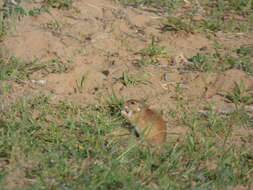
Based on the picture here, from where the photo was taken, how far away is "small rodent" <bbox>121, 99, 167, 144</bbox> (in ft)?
13.1

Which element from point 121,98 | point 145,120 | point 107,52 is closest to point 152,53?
point 107,52

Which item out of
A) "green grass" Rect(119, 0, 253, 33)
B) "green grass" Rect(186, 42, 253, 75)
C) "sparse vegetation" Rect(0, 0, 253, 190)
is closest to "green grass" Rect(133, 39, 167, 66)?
"sparse vegetation" Rect(0, 0, 253, 190)

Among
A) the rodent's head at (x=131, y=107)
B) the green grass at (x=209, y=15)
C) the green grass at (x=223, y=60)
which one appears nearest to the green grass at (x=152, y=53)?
the green grass at (x=223, y=60)

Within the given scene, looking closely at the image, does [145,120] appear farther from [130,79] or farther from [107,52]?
[107,52]

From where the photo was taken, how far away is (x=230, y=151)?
3906 mm

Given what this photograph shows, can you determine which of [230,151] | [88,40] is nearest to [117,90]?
[88,40]

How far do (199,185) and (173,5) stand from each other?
12.2 feet

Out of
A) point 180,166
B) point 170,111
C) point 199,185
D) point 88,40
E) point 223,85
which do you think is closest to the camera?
point 199,185

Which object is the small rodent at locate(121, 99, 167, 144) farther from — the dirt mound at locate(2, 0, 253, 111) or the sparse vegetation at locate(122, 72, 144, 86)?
the sparse vegetation at locate(122, 72, 144, 86)

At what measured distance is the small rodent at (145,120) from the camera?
400 cm

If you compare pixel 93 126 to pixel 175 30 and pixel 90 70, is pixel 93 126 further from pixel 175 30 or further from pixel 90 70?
Answer: pixel 175 30

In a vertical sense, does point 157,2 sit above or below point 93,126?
above

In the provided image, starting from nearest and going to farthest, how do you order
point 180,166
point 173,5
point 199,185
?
point 199,185, point 180,166, point 173,5

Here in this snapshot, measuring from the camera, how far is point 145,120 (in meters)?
4.23
